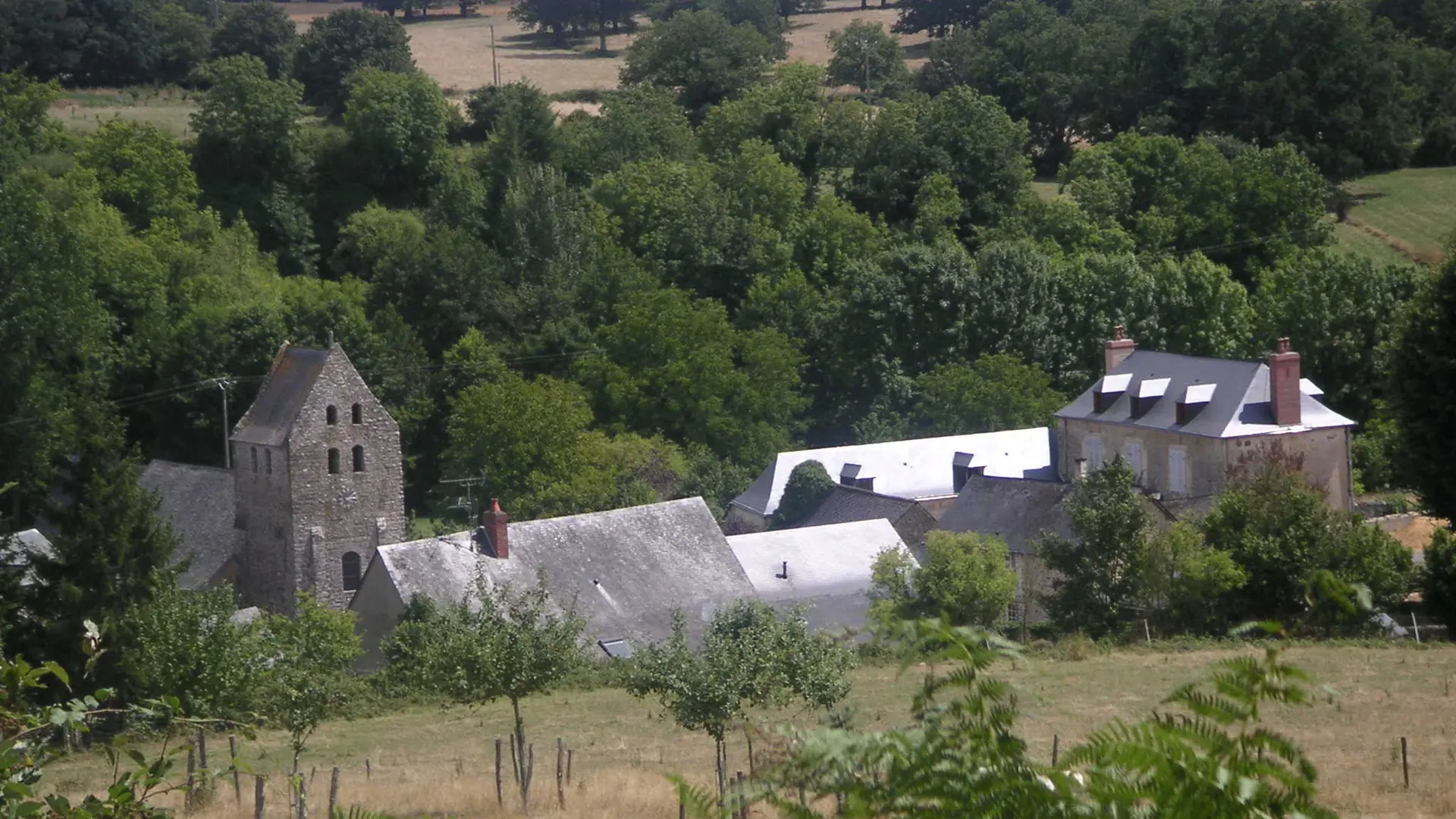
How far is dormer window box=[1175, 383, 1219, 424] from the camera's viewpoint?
41.7m

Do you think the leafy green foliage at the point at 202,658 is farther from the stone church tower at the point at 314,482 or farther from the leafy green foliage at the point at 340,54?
the leafy green foliage at the point at 340,54

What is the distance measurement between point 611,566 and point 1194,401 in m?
14.4

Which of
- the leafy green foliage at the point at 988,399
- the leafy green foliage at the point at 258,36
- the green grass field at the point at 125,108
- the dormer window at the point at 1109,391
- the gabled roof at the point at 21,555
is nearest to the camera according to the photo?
the gabled roof at the point at 21,555

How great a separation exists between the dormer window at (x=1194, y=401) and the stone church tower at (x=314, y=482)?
60.8ft

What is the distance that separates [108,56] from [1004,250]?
3824 cm

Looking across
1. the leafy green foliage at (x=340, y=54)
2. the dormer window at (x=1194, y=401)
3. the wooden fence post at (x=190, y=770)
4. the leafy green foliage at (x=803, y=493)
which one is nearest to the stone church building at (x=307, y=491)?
the leafy green foliage at (x=803, y=493)

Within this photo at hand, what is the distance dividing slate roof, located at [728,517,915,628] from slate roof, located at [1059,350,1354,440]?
286 inches

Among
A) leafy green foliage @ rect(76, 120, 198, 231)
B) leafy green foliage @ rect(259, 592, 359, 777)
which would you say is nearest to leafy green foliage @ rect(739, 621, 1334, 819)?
leafy green foliage @ rect(259, 592, 359, 777)

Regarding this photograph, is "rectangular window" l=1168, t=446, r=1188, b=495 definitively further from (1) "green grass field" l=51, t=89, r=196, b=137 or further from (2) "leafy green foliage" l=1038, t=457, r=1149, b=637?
(1) "green grass field" l=51, t=89, r=196, b=137

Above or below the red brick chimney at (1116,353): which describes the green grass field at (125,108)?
above

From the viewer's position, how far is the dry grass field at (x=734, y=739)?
1798 cm

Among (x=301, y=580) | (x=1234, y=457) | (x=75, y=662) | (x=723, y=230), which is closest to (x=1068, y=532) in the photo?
(x=1234, y=457)

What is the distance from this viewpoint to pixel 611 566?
38156 millimetres

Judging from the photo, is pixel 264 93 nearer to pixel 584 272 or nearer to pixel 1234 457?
pixel 584 272
